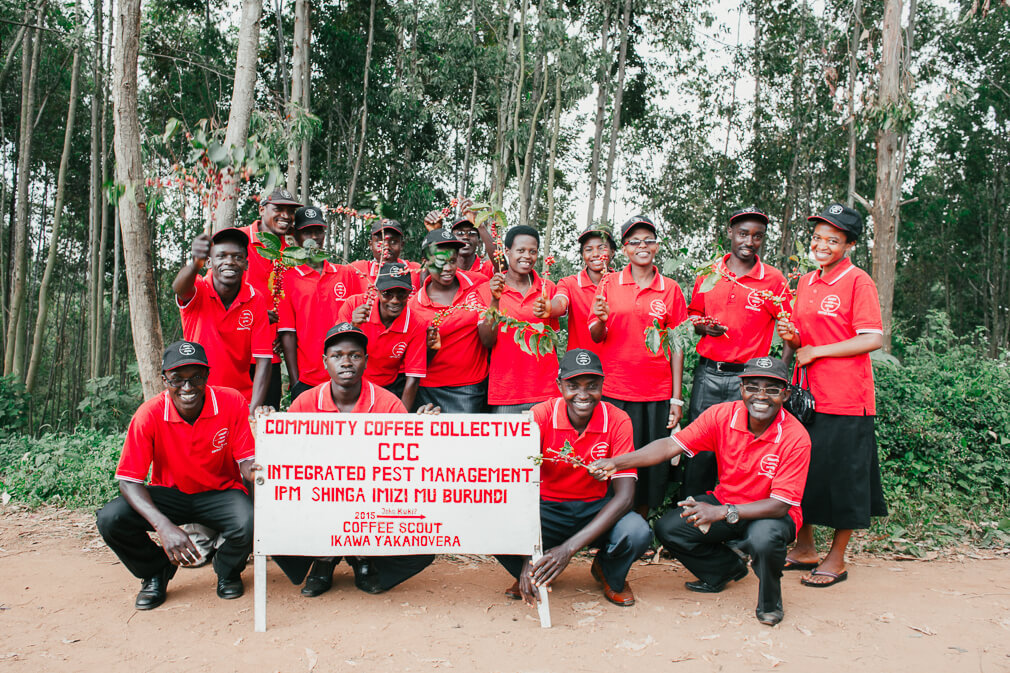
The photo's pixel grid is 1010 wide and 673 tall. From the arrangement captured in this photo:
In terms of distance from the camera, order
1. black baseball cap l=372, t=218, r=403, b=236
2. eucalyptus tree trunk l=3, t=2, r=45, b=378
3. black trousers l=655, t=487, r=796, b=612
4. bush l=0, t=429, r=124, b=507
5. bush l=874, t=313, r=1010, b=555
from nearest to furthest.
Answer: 1. black trousers l=655, t=487, r=796, b=612
2. black baseball cap l=372, t=218, r=403, b=236
3. bush l=874, t=313, r=1010, b=555
4. bush l=0, t=429, r=124, b=507
5. eucalyptus tree trunk l=3, t=2, r=45, b=378

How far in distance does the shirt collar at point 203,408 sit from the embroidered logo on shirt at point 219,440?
0.40 ft

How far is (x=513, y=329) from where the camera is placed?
16.1ft

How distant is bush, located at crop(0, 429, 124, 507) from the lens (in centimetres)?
675

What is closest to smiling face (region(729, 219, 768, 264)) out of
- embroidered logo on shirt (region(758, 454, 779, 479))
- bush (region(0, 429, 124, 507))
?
embroidered logo on shirt (region(758, 454, 779, 479))

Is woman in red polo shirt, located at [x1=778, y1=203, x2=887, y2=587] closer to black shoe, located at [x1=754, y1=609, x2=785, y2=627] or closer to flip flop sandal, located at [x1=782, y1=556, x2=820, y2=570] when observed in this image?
flip flop sandal, located at [x1=782, y1=556, x2=820, y2=570]

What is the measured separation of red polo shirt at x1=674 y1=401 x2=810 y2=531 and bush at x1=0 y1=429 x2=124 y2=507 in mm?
5342

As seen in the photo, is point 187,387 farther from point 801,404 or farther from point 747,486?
point 801,404

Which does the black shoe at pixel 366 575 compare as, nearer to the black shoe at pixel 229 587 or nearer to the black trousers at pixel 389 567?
the black trousers at pixel 389 567

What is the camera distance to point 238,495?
4348 mm

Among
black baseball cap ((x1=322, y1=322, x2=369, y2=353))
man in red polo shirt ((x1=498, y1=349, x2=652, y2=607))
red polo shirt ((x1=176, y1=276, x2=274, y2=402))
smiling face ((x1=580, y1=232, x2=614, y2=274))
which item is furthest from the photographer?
smiling face ((x1=580, y1=232, x2=614, y2=274))

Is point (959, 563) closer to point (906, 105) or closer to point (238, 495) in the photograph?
point (238, 495)

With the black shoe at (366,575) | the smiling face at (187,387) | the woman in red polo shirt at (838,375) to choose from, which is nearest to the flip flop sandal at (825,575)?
the woman in red polo shirt at (838,375)

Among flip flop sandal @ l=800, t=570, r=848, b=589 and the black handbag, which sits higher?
the black handbag

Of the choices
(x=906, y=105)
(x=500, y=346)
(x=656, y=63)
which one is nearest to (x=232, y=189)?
(x=500, y=346)
